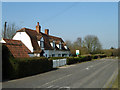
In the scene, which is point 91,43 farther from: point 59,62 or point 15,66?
point 15,66

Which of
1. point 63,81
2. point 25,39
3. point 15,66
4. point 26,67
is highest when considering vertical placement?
point 25,39

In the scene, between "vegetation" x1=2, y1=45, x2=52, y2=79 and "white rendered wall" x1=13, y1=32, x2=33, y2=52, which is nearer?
"vegetation" x1=2, y1=45, x2=52, y2=79

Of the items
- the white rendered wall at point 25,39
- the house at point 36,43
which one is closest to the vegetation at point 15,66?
the house at point 36,43

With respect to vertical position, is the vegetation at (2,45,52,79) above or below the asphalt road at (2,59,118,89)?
above

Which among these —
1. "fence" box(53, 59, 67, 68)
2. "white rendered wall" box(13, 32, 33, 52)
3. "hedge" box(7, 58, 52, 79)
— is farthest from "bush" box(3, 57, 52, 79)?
"white rendered wall" box(13, 32, 33, 52)

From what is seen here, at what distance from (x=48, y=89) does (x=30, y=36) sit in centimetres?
2491

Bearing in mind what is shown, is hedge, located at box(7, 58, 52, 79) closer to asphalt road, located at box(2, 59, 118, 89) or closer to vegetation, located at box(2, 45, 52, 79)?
vegetation, located at box(2, 45, 52, 79)

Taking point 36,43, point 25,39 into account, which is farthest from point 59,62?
point 25,39

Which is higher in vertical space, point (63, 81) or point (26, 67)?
point (26, 67)

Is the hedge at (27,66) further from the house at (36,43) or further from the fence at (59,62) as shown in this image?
the house at (36,43)

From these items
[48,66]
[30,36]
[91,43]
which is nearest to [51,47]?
[30,36]

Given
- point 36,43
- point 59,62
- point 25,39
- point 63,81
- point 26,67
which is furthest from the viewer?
point 36,43

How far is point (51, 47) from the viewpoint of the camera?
3966 centimetres

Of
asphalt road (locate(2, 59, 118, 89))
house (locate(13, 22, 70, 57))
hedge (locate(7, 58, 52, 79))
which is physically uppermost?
house (locate(13, 22, 70, 57))
